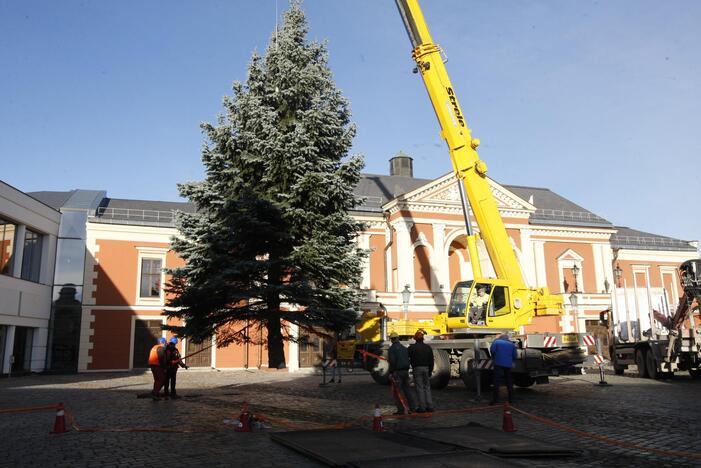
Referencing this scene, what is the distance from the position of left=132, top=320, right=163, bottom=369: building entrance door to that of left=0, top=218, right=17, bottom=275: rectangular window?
7049 mm

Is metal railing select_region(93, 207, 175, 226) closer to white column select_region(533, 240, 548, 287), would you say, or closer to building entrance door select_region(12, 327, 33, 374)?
building entrance door select_region(12, 327, 33, 374)

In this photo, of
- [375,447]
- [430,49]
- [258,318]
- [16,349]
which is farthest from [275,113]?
[16,349]

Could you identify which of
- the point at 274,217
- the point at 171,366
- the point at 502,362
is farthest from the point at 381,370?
the point at 171,366

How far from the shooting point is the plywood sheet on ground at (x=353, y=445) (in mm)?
6728

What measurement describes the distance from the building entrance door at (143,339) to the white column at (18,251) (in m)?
6.44

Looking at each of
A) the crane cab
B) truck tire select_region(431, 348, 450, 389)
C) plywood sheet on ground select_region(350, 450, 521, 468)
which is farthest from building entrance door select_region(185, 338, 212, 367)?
plywood sheet on ground select_region(350, 450, 521, 468)

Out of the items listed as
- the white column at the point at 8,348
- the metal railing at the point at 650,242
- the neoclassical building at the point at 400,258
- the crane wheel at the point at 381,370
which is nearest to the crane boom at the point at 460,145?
the crane wheel at the point at 381,370

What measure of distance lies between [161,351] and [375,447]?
808 centimetres

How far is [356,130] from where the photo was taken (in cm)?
2056

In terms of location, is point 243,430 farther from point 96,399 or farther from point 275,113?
point 275,113

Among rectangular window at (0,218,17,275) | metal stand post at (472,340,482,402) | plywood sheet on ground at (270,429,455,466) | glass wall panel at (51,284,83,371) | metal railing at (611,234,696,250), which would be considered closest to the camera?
plywood sheet on ground at (270,429,455,466)

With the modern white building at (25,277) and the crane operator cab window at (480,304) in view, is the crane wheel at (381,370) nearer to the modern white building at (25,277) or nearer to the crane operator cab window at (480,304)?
the crane operator cab window at (480,304)

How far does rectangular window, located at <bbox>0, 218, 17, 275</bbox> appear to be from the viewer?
24.4 meters

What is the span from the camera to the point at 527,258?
3512cm
